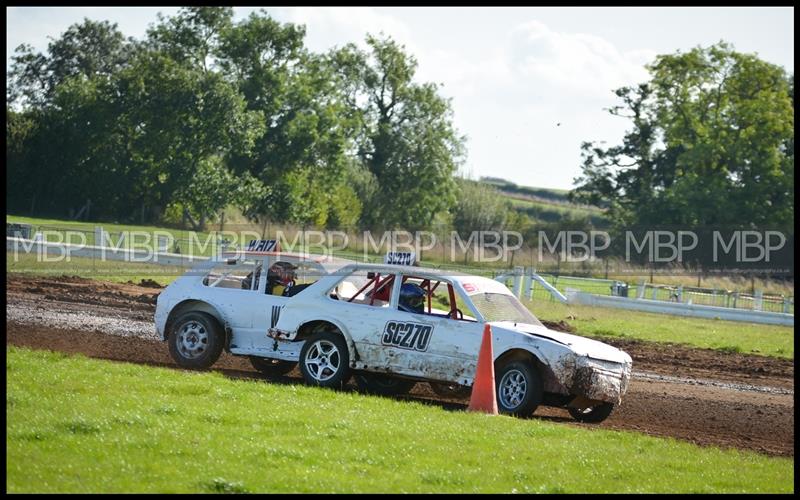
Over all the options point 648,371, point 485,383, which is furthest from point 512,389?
point 648,371

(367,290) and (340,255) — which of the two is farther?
(340,255)

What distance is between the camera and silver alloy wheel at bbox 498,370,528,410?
12.3 metres

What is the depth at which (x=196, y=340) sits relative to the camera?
14352 millimetres

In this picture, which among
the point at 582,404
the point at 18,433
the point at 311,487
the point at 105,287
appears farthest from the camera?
the point at 105,287

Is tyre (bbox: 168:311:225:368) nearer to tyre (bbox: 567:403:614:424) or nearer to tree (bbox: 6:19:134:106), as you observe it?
tyre (bbox: 567:403:614:424)

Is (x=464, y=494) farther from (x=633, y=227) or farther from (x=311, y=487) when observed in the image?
(x=633, y=227)

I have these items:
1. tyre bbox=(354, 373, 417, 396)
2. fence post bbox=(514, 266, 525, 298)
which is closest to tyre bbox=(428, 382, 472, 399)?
tyre bbox=(354, 373, 417, 396)

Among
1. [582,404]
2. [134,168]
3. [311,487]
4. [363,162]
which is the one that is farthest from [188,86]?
[311,487]

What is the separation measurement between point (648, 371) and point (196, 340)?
7.78 meters

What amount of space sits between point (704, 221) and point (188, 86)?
2630cm

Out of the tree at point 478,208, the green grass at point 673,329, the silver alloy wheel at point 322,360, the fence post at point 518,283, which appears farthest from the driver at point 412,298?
the tree at point 478,208

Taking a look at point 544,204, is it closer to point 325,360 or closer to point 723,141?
point 723,141

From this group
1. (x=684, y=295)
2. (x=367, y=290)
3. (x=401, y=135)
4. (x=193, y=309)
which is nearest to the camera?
(x=367, y=290)

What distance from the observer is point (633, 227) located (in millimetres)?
59906
